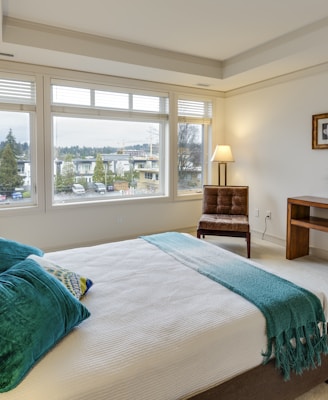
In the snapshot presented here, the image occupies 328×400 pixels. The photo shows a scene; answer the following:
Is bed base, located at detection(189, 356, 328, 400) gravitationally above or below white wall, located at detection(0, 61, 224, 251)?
below

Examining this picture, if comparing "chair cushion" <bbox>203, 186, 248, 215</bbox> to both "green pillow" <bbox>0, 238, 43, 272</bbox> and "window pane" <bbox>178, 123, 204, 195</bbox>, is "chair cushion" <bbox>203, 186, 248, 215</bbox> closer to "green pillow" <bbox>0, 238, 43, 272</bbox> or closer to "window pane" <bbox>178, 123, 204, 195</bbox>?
"window pane" <bbox>178, 123, 204, 195</bbox>

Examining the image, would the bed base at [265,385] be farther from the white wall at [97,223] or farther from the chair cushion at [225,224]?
the white wall at [97,223]

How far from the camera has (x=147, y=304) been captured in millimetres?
1542

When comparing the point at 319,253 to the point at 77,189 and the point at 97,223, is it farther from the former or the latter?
the point at 77,189

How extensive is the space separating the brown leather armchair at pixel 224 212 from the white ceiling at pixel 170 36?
1.65m

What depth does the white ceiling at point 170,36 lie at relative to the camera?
283 centimetres

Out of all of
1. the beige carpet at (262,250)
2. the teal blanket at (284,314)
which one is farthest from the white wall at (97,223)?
the teal blanket at (284,314)

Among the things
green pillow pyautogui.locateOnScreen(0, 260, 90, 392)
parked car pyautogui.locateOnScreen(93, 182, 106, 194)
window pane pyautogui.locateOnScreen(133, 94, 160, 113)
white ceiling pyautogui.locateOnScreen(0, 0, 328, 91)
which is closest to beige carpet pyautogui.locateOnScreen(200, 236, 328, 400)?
parked car pyautogui.locateOnScreen(93, 182, 106, 194)

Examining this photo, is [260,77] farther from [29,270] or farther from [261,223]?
[29,270]

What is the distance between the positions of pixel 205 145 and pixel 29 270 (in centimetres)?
443

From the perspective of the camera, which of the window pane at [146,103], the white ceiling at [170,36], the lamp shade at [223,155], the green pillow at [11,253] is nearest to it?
the green pillow at [11,253]

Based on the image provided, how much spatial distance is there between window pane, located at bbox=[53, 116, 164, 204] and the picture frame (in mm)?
2265

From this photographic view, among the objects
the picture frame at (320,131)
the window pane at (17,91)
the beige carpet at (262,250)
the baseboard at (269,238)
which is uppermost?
the window pane at (17,91)

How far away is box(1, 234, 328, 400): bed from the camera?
1.09 metres
